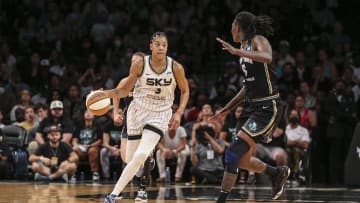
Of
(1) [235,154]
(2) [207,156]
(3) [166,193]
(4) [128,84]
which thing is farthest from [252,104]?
(2) [207,156]

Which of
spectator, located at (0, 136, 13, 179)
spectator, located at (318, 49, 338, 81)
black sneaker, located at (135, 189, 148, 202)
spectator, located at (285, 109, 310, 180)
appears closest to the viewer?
black sneaker, located at (135, 189, 148, 202)

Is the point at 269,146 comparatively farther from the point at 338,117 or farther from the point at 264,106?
the point at 264,106

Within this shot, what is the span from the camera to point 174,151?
15906 mm

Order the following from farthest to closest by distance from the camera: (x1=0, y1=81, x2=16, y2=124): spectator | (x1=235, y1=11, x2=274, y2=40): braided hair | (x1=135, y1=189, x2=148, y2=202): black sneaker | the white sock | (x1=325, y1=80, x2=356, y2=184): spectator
Result: (x1=0, y1=81, x2=16, y2=124): spectator < (x1=325, y1=80, x2=356, y2=184): spectator < (x1=135, y1=189, x2=148, y2=202): black sneaker < the white sock < (x1=235, y1=11, x2=274, y2=40): braided hair

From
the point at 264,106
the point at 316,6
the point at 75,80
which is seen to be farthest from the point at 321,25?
the point at 264,106

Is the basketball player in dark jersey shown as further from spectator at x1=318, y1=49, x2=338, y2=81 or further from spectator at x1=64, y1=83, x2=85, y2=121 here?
spectator at x1=64, y1=83, x2=85, y2=121

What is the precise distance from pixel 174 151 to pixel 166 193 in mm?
3719

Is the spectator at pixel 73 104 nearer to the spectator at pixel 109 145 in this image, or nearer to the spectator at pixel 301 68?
the spectator at pixel 109 145

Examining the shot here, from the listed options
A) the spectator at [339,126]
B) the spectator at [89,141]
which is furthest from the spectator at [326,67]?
the spectator at [89,141]

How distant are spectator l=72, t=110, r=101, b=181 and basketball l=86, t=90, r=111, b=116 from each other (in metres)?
6.03

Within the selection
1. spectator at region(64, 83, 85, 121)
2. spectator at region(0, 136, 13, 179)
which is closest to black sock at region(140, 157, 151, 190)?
spectator at region(0, 136, 13, 179)

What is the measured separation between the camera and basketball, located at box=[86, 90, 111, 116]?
973 centimetres

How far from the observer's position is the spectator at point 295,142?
15.5 meters

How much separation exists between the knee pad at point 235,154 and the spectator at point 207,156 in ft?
21.6
